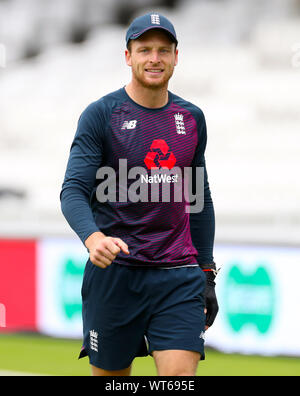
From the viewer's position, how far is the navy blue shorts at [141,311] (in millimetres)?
3150

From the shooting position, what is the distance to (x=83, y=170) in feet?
9.99

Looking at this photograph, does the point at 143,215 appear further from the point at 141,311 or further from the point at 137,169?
the point at 141,311

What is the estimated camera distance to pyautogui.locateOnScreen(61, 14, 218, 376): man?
3.11 meters

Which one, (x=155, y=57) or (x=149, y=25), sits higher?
(x=149, y=25)

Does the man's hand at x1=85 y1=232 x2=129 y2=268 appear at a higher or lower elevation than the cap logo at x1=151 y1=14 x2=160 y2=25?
lower

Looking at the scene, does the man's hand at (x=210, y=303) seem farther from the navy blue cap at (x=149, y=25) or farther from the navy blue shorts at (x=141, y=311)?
the navy blue cap at (x=149, y=25)

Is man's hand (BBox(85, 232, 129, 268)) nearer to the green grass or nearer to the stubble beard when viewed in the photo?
the stubble beard

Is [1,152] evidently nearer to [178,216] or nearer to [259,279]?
[259,279]

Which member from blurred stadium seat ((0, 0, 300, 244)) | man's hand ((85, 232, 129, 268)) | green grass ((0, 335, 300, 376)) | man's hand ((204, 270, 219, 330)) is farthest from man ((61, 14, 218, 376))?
blurred stadium seat ((0, 0, 300, 244))

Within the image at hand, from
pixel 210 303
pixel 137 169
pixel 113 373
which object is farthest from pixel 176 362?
pixel 137 169

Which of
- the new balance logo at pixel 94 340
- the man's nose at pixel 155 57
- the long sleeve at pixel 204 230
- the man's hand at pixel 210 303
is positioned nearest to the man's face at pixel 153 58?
the man's nose at pixel 155 57

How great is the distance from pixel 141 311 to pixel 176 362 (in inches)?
10.1

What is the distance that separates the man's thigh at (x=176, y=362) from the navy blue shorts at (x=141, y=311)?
0.08 feet

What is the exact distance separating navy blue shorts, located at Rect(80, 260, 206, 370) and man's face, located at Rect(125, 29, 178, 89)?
0.75 meters
